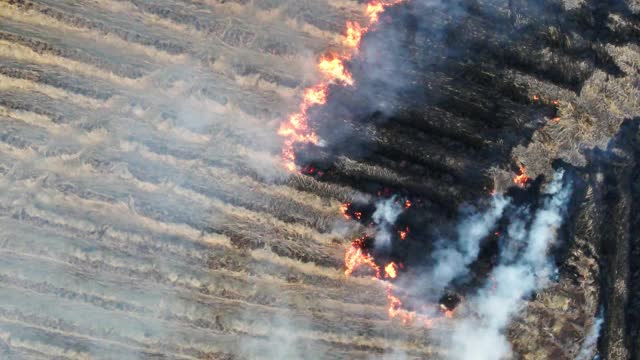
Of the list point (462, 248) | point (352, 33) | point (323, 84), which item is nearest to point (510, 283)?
point (462, 248)

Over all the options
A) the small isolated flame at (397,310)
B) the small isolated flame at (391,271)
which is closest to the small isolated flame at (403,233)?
the small isolated flame at (391,271)

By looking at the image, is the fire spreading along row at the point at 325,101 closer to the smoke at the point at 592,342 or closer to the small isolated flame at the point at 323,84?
the small isolated flame at the point at 323,84

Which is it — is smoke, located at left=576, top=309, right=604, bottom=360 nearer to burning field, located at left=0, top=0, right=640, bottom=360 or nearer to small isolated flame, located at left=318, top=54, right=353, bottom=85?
burning field, located at left=0, top=0, right=640, bottom=360

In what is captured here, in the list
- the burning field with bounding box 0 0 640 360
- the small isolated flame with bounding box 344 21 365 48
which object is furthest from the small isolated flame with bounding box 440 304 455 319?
the small isolated flame with bounding box 344 21 365 48

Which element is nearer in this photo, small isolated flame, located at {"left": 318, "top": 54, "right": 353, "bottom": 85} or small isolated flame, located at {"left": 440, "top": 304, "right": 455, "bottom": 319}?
small isolated flame, located at {"left": 318, "top": 54, "right": 353, "bottom": 85}

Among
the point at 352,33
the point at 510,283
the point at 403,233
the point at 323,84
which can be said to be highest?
the point at 352,33

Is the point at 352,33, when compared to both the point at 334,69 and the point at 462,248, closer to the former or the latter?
the point at 334,69
